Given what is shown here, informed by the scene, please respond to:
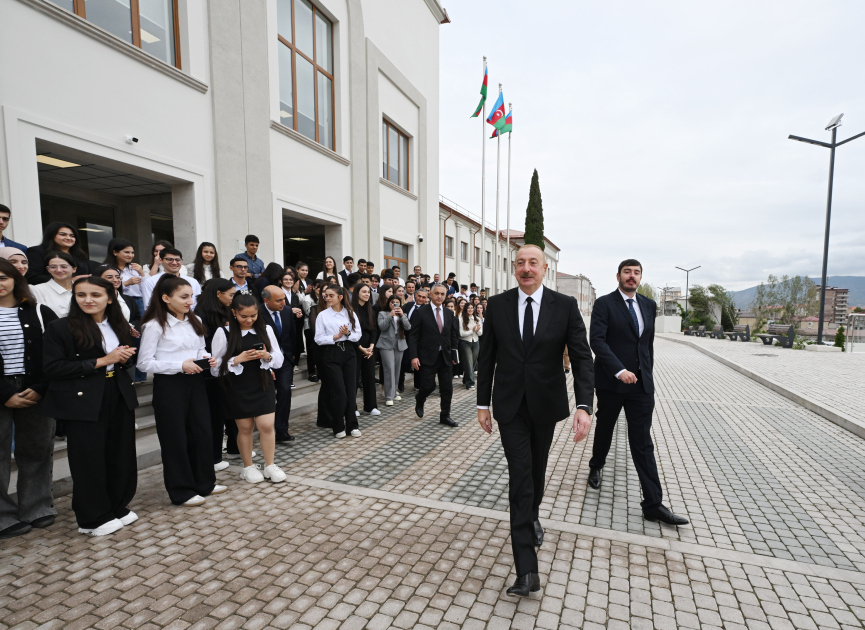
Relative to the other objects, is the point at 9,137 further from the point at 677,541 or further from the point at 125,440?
the point at 677,541

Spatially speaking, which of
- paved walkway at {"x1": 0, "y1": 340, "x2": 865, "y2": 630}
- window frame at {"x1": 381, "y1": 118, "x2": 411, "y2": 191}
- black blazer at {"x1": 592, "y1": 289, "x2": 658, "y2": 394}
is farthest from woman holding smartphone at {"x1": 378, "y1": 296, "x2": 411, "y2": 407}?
window frame at {"x1": 381, "y1": 118, "x2": 411, "y2": 191}

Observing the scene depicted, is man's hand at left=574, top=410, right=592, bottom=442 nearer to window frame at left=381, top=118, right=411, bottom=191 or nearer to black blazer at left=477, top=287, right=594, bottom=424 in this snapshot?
black blazer at left=477, top=287, right=594, bottom=424

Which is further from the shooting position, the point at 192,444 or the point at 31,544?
the point at 192,444

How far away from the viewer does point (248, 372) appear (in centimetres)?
461

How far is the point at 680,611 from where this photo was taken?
8.95 feet

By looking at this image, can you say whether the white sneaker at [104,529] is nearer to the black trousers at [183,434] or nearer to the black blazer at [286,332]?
the black trousers at [183,434]

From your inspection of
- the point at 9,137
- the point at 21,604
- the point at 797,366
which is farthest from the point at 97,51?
the point at 797,366

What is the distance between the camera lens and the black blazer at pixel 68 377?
11.2 feet

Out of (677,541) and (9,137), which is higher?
(9,137)

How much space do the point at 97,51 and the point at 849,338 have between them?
2633cm

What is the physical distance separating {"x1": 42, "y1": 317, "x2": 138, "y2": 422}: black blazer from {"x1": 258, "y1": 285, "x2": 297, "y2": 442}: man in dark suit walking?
229 cm

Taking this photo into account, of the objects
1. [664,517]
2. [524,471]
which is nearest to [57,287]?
[524,471]

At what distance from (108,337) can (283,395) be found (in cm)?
241

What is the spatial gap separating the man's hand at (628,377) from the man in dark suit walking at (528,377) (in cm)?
103
